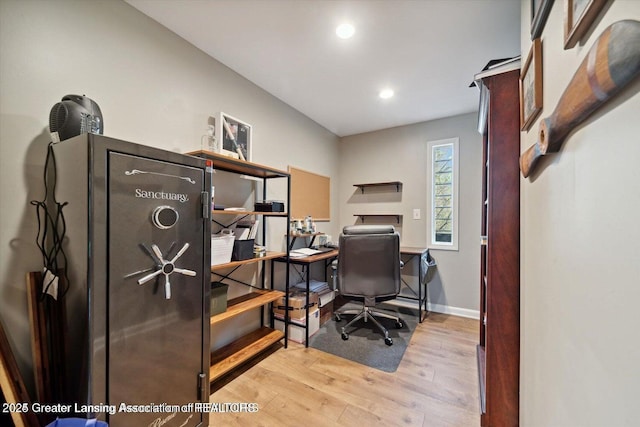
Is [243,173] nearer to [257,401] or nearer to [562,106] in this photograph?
[257,401]

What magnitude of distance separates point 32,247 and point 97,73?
1.04 meters

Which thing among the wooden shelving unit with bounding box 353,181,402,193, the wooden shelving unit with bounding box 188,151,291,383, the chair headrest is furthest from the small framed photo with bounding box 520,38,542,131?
the wooden shelving unit with bounding box 353,181,402,193

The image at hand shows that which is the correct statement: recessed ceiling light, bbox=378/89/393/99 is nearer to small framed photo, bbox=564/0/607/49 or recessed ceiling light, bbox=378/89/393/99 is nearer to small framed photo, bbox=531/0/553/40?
small framed photo, bbox=531/0/553/40

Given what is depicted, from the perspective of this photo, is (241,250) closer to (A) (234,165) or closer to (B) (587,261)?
(A) (234,165)

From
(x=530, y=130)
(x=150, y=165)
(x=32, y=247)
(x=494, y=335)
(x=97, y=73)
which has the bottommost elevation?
(x=494, y=335)

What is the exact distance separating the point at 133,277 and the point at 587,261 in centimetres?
159

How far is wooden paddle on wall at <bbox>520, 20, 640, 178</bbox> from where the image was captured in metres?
0.36

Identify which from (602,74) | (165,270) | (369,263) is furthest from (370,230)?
(602,74)

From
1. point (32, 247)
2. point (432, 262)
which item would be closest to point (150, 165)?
point (32, 247)

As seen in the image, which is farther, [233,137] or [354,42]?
[233,137]

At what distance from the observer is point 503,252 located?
1.25m

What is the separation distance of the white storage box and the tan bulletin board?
1217mm

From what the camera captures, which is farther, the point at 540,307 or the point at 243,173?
the point at 243,173

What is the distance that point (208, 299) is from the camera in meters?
1.46
